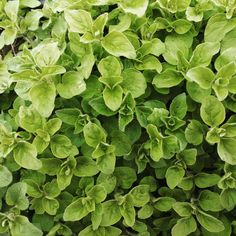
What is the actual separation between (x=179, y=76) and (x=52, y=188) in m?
0.40

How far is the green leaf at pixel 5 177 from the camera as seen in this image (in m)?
1.11

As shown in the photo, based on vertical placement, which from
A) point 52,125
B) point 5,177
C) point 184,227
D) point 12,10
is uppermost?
point 12,10

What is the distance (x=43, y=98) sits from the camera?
41.7 inches

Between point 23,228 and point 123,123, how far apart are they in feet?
1.13

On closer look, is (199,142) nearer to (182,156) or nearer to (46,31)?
(182,156)

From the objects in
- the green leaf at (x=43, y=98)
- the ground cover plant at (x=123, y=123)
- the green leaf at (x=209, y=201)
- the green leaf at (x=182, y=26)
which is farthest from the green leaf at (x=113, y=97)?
the green leaf at (x=209, y=201)

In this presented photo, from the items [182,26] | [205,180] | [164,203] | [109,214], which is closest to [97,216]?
[109,214]

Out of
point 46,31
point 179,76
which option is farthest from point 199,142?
point 46,31

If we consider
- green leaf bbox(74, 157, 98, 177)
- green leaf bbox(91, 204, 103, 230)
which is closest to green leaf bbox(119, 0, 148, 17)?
green leaf bbox(74, 157, 98, 177)

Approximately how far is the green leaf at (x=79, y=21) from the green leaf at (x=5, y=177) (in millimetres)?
359

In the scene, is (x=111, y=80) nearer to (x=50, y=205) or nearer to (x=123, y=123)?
(x=123, y=123)

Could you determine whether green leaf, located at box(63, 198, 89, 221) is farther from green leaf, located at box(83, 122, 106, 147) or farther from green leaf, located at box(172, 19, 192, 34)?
green leaf, located at box(172, 19, 192, 34)

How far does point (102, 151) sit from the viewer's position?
1.09 metres

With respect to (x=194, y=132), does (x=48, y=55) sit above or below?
above
